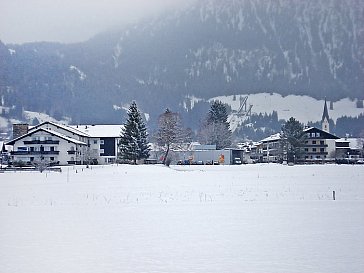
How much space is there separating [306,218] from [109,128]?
8511 centimetres

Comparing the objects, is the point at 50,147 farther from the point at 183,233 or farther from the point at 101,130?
the point at 183,233

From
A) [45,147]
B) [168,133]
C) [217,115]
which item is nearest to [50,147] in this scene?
[45,147]

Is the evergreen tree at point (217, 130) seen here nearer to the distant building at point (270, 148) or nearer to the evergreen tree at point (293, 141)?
the distant building at point (270, 148)

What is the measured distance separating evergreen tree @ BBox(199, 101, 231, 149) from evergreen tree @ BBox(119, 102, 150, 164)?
32.3m

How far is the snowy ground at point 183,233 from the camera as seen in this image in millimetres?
12703

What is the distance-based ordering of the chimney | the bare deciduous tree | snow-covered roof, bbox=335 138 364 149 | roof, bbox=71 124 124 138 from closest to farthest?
the bare deciduous tree
the chimney
roof, bbox=71 124 124 138
snow-covered roof, bbox=335 138 364 149

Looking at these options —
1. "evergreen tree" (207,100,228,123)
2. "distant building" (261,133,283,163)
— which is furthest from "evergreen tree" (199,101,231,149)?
"distant building" (261,133,283,163)

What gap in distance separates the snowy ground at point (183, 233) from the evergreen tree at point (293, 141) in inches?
2421

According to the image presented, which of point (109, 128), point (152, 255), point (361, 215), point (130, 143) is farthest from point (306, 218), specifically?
point (109, 128)

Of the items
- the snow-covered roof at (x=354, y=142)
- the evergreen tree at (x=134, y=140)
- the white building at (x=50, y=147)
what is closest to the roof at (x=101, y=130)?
the white building at (x=50, y=147)

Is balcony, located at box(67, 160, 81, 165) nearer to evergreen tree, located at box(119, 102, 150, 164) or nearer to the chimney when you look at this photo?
evergreen tree, located at box(119, 102, 150, 164)

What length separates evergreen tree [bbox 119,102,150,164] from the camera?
252 feet

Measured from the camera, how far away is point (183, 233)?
56.6 ft

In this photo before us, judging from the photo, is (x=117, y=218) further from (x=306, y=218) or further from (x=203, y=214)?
(x=306, y=218)
